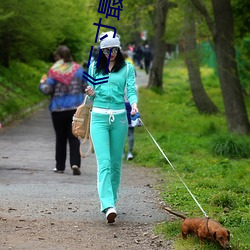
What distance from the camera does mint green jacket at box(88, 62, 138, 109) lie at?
758 cm

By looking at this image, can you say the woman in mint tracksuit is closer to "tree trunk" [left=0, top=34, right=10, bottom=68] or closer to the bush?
the bush

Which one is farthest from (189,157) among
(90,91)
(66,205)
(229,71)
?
(90,91)

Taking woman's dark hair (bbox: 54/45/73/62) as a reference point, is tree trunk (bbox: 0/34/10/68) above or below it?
below

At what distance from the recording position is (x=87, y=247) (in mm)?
6535

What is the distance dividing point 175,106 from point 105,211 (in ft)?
66.2

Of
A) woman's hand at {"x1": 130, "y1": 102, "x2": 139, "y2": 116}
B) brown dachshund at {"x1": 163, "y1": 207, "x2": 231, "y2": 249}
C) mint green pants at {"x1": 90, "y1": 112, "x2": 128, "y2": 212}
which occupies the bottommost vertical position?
brown dachshund at {"x1": 163, "y1": 207, "x2": 231, "y2": 249}

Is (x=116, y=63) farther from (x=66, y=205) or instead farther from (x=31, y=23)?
(x=31, y=23)

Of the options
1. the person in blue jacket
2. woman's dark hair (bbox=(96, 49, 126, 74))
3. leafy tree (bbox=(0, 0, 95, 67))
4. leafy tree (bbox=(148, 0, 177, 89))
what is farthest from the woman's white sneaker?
leafy tree (bbox=(148, 0, 177, 89))

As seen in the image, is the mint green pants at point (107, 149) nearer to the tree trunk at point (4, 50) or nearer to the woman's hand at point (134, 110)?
the woman's hand at point (134, 110)

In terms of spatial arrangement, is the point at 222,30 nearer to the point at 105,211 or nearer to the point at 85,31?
the point at 105,211

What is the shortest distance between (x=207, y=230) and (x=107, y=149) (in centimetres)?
169

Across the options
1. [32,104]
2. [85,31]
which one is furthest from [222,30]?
[85,31]

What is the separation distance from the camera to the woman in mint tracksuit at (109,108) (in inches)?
295

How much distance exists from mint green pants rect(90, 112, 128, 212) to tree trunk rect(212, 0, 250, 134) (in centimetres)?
896
